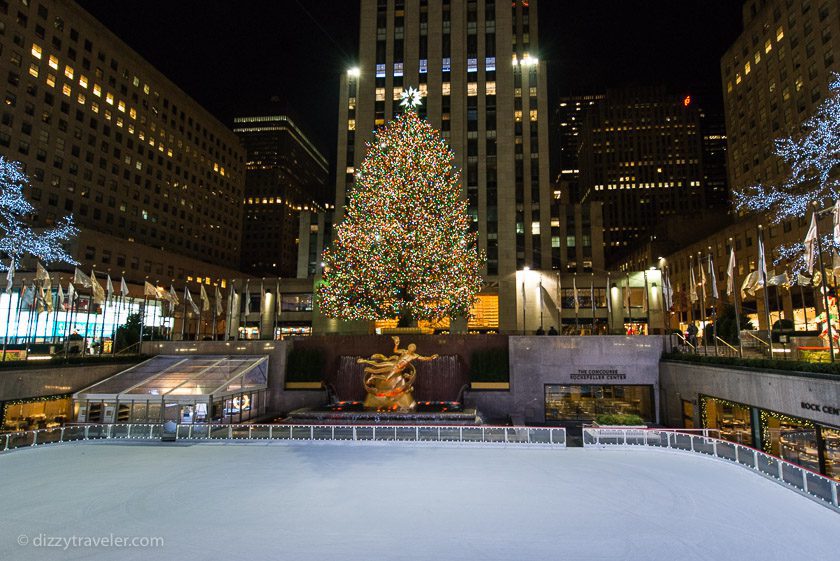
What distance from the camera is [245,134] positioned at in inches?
7736

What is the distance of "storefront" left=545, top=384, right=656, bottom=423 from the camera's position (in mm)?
30438

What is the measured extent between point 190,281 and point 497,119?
5830 centimetres

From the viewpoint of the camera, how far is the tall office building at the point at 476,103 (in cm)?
5547

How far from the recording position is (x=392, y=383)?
27047 millimetres

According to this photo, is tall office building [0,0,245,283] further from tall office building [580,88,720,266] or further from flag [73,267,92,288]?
tall office building [580,88,720,266]

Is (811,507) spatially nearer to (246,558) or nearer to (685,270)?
(246,558)

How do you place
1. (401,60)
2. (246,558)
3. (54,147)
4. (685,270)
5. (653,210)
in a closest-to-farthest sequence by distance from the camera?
(246,558)
(401,60)
(54,147)
(685,270)
(653,210)

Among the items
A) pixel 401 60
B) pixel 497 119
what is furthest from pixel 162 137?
pixel 497 119

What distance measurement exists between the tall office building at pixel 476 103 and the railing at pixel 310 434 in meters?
36.3

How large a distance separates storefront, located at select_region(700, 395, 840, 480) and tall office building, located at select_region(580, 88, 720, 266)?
131m

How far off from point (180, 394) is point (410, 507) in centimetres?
1767

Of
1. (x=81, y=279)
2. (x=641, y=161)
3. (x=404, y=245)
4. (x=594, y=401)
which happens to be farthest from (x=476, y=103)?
(x=641, y=161)

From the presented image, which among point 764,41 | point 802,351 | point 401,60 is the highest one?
point 764,41

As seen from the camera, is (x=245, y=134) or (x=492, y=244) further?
(x=245, y=134)
